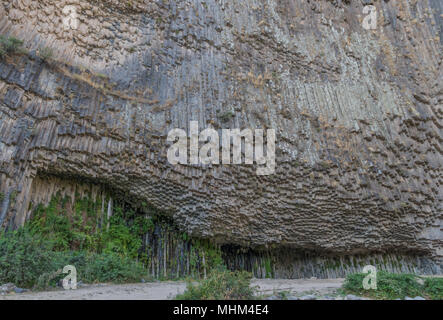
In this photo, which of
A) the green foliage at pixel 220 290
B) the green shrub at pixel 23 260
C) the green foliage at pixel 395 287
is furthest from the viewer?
the green shrub at pixel 23 260

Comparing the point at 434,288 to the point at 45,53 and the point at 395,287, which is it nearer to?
the point at 395,287

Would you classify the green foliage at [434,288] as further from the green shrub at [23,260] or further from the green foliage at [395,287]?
the green shrub at [23,260]

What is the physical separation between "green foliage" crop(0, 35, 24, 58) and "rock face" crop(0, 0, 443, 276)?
10.3 inches

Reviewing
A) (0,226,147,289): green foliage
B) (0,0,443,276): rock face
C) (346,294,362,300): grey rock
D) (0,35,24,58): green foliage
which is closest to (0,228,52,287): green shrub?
(0,226,147,289): green foliage

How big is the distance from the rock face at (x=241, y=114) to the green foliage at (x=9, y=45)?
262mm

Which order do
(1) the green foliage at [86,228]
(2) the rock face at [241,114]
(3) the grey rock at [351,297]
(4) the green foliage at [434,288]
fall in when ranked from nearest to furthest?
(3) the grey rock at [351,297] → (4) the green foliage at [434,288] → (1) the green foliage at [86,228] → (2) the rock face at [241,114]

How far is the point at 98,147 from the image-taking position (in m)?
10.3

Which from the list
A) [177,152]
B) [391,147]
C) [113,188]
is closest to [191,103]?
[177,152]

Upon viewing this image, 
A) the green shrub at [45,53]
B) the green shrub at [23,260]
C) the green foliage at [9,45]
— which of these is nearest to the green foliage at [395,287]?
the green shrub at [23,260]

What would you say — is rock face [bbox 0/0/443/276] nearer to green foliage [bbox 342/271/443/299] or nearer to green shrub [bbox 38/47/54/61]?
green shrub [bbox 38/47/54/61]

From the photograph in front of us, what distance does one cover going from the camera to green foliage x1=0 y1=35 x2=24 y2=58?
31.5ft

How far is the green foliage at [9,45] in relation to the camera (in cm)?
961

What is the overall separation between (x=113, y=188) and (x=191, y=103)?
11.3 ft
